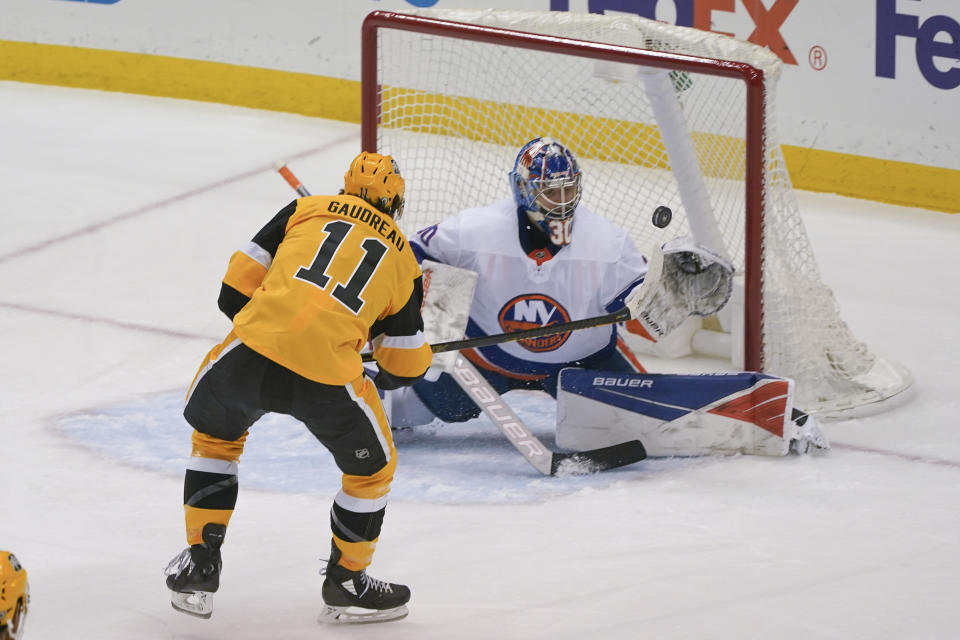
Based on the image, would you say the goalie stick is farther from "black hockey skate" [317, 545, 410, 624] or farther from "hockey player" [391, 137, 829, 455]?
"black hockey skate" [317, 545, 410, 624]

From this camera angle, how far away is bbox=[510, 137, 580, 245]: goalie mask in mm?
4008

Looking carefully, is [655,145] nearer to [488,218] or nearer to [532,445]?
[488,218]

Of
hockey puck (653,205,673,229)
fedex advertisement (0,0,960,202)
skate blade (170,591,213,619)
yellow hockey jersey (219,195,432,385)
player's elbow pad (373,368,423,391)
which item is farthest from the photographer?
fedex advertisement (0,0,960,202)

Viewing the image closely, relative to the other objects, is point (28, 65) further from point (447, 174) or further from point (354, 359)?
point (354, 359)

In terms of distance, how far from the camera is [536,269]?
4129 mm

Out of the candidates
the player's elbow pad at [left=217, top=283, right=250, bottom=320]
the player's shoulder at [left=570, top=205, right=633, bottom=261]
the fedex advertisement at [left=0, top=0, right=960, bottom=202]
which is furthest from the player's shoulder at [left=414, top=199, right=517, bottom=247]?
the fedex advertisement at [left=0, top=0, right=960, bottom=202]

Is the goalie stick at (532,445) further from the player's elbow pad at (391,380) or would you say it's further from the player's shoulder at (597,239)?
the player's elbow pad at (391,380)

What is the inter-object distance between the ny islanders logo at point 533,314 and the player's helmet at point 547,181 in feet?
0.63

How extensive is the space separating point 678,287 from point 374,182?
3.72ft

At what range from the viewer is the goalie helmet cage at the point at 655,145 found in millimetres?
4273

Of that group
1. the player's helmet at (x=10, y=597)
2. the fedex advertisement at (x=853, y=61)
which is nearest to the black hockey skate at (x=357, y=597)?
the player's helmet at (x=10, y=597)

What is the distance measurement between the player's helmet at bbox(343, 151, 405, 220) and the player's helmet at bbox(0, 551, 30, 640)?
1.34 metres

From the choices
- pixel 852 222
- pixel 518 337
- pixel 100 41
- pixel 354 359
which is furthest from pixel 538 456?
pixel 100 41

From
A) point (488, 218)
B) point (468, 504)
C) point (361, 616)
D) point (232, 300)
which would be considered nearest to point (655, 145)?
point (488, 218)
